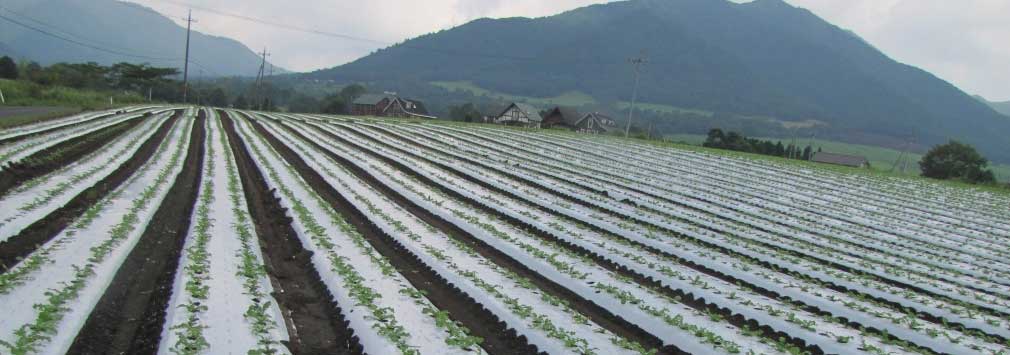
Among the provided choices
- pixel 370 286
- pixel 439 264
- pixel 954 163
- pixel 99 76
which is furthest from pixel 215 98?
pixel 954 163

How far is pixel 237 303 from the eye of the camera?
18.6 ft

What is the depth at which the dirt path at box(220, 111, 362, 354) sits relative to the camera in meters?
5.43

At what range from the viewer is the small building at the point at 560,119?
7469 cm

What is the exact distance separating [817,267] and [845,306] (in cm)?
239

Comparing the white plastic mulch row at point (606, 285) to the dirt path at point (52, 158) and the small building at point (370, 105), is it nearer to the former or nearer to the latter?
the dirt path at point (52, 158)

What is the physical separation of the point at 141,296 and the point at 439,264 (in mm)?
3462

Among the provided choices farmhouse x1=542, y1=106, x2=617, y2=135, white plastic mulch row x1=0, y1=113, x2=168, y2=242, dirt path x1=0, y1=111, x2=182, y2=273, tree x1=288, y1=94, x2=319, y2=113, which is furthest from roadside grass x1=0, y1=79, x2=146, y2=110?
farmhouse x1=542, y1=106, x2=617, y2=135

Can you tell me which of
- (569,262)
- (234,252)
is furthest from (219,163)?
(569,262)

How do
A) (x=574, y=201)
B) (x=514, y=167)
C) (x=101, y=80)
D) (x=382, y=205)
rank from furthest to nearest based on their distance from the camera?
(x=101, y=80) < (x=514, y=167) < (x=574, y=201) < (x=382, y=205)

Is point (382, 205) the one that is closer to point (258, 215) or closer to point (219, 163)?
point (258, 215)

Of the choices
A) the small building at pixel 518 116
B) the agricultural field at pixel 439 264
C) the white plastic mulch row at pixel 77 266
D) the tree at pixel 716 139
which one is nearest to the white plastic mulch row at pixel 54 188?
the agricultural field at pixel 439 264

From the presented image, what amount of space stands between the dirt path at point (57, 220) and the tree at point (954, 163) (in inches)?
1781

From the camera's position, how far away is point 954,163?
1571 inches

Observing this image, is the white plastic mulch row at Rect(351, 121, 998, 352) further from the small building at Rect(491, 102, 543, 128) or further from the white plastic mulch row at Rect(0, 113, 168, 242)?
the small building at Rect(491, 102, 543, 128)
